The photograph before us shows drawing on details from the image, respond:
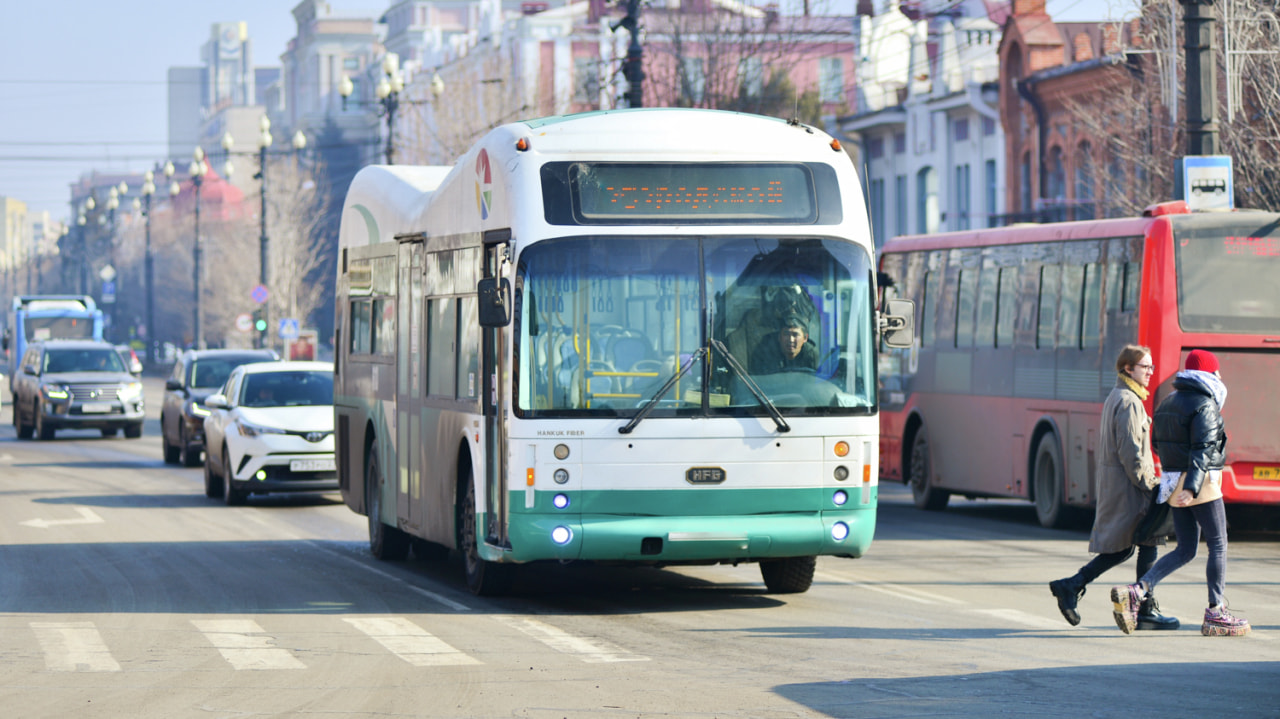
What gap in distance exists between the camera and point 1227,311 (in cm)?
1838

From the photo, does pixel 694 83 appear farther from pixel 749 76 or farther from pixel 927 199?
pixel 927 199

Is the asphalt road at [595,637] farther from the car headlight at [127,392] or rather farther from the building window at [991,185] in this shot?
the building window at [991,185]

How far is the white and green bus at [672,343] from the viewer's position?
12.6m

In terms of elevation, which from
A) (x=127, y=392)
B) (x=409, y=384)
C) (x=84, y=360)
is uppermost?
(x=84, y=360)

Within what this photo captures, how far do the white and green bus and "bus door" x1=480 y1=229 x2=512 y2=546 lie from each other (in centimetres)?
2

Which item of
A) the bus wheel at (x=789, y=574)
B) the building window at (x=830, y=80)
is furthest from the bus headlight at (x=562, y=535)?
the building window at (x=830, y=80)

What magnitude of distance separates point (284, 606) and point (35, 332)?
51.3 meters

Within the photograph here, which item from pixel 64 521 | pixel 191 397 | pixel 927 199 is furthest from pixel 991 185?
pixel 64 521

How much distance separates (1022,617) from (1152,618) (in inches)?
41.3

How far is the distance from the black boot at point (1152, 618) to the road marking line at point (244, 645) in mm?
4813

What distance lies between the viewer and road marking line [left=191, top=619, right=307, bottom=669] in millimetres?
11023

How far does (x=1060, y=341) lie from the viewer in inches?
802

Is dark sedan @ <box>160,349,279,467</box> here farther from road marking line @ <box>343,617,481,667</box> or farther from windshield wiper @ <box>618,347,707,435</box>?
windshield wiper @ <box>618,347,707,435</box>

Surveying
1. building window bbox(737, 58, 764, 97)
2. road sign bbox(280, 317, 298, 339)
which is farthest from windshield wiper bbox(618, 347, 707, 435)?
road sign bbox(280, 317, 298, 339)
